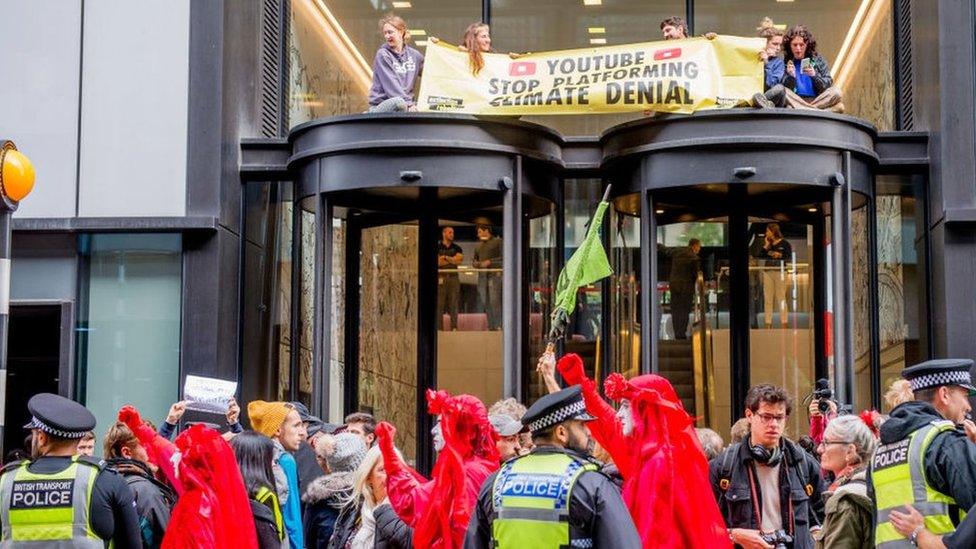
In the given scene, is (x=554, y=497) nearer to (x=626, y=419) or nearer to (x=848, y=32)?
(x=626, y=419)

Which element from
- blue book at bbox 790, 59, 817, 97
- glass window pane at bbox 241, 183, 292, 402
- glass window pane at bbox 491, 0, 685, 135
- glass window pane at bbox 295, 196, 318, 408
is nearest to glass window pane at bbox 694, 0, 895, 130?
glass window pane at bbox 491, 0, 685, 135

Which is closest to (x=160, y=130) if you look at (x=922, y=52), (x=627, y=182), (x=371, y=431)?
(x=627, y=182)

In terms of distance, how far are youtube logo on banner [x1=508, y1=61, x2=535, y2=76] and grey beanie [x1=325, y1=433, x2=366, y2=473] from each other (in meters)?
6.14

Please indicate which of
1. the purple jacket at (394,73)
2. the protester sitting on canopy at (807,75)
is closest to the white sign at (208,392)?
the purple jacket at (394,73)

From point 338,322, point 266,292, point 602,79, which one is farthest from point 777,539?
point 266,292

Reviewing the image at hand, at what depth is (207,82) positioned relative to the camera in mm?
14484

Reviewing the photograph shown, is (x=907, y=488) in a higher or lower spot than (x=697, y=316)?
lower

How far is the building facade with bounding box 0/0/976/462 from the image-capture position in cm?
1375

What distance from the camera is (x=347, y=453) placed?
862 cm

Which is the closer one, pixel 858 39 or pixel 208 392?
pixel 208 392

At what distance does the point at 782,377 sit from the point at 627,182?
2693 mm

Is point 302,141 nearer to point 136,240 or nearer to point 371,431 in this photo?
point 136,240

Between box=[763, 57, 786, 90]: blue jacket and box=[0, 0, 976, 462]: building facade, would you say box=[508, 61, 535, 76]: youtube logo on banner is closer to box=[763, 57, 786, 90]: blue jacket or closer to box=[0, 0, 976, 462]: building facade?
box=[0, 0, 976, 462]: building facade

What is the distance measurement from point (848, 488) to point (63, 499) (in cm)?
414
